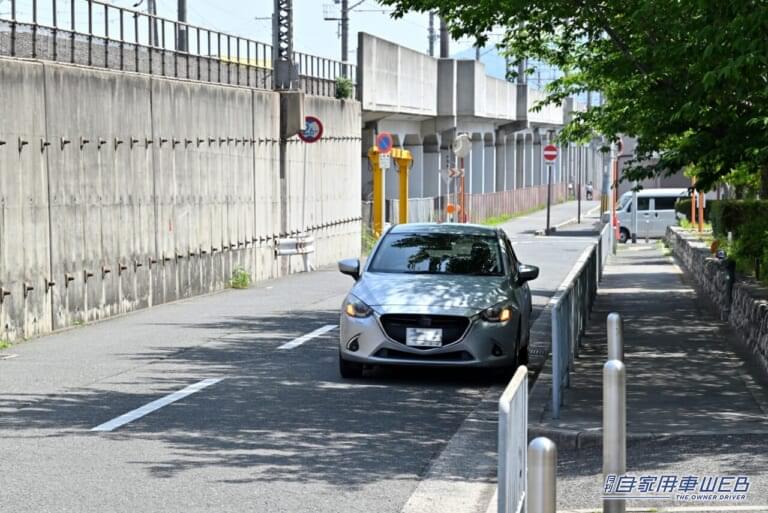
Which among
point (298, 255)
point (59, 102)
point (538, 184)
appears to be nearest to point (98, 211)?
point (59, 102)

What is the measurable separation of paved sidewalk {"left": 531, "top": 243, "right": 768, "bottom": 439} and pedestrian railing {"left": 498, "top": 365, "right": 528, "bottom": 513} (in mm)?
3765

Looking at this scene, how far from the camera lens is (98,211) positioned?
22.0 metres

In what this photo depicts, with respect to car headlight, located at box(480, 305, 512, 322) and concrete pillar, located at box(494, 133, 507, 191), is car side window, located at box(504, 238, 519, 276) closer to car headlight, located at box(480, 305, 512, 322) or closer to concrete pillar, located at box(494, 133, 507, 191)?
car headlight, located at box(480, 305, 512, 322)

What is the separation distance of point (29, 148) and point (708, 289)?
11076 mm

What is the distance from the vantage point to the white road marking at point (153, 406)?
11.2m

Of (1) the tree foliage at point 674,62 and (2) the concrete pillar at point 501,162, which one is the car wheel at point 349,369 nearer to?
(1) the tree foliage at point 674,62

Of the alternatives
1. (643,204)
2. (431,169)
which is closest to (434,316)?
(643,204)

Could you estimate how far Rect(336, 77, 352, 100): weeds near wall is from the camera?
3950cm

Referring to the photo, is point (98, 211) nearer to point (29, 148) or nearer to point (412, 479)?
point (29, 148)

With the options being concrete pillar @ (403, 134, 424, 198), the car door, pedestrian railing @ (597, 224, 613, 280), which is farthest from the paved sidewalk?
concrete pillar @ (403, 134, 424, 198)

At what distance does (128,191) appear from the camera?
76.8ft

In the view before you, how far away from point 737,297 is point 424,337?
5580 millimetres

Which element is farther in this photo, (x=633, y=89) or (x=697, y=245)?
(x=697, y=245)

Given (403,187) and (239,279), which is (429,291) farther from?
(403,187)
